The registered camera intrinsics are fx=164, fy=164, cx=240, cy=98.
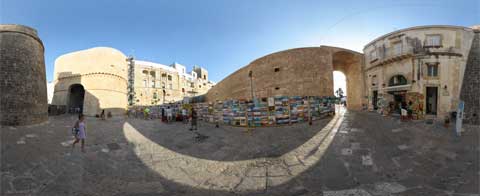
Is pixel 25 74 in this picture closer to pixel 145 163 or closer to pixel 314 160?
pixel 145 163

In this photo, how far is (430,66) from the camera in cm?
1169

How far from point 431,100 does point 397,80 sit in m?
2.41

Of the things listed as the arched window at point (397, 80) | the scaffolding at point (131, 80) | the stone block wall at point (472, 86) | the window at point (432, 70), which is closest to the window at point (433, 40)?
the window at point (432, 70)

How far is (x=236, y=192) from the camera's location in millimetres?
3131

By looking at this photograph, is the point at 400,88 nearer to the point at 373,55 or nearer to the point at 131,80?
the point at 373,55

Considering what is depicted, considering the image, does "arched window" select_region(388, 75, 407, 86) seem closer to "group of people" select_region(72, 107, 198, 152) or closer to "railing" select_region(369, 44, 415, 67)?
"railing" select_region(369, 44, 415, 67)

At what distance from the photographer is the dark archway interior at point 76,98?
854 inches

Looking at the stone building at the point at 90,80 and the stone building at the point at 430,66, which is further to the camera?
the stone building at the point at 90,80

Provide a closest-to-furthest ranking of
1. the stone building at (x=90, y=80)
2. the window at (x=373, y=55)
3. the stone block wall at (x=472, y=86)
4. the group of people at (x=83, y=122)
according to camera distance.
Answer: the group of people at (x=83, y=122) → the stone block wall at (x=472, y=86) → the window at (x=373, y=55) → the stone building at (x=90, y=80)

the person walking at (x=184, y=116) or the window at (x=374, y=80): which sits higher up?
the window at (x=374, y=80)

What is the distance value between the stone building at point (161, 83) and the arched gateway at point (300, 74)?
24.4m

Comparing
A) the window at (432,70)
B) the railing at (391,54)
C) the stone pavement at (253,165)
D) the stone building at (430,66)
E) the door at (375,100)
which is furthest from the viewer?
the door at (375,100)

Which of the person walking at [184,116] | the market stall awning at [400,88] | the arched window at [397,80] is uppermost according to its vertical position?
the arched window at [397,80]

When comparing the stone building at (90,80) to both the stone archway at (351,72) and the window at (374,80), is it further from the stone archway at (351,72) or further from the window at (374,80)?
the window at (374,80)
